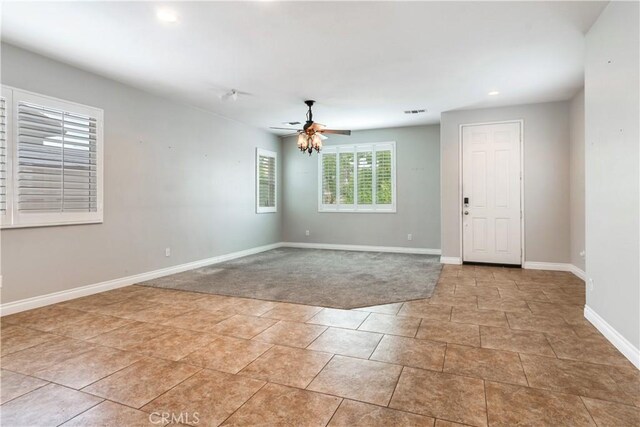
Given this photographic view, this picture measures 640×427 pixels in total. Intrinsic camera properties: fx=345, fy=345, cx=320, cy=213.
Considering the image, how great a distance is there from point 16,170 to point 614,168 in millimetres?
5449

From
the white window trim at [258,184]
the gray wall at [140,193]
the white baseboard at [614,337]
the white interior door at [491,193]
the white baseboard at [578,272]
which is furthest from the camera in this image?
the white window trim at [258,184]

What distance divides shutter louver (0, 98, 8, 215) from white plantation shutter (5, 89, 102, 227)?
6 centimetres

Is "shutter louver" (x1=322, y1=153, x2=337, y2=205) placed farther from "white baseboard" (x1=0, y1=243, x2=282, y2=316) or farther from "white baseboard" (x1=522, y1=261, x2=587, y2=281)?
"white baseboard" (x1=522, y1=261, x2=587, y2=281)

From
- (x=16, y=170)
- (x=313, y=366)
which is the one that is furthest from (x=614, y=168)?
(x=16, y=170)

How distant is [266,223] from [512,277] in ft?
16.7

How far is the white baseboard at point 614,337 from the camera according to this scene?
7.62 ft

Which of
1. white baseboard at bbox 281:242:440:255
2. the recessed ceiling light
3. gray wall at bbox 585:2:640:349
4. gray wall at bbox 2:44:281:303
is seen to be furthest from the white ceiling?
white baseboard at bbox 281:242:440:255

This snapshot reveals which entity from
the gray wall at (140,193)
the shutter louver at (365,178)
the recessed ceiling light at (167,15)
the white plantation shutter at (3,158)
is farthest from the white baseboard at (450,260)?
the white plantation shutter at (3,158)

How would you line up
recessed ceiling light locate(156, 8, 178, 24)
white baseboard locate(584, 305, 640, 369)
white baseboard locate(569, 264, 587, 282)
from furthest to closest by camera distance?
white baseboard locate(569, 264, 587, 282) < recessed ceiling light locate(156, 8, 178, 24) < white baseboard locate(584, 305, 640, 369)

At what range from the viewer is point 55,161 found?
3855 millimetres

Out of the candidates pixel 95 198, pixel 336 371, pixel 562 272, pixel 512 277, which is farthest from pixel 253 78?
pixel 562 272

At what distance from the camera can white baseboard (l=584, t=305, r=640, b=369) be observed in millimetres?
2324

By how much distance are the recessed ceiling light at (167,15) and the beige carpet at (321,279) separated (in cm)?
293

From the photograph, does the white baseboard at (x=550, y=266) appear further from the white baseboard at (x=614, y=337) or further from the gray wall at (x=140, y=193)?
the gray wall at (x=140, y=193)
